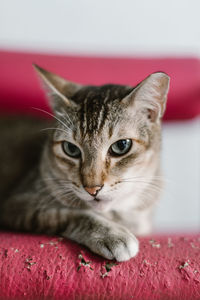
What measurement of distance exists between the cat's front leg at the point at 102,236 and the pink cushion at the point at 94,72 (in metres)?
0.76

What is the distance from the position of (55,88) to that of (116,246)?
53 centimetres

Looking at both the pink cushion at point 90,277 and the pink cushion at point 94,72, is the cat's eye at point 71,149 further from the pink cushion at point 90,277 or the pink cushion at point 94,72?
the pink cushion at point 94,72

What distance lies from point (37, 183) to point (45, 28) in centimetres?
103

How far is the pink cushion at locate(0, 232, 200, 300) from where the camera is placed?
2.45 ft

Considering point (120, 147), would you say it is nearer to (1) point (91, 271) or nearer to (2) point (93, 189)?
(2) point (93, 189)

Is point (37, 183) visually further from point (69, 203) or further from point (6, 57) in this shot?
point (6, 57)

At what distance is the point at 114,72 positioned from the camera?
1.48 meters

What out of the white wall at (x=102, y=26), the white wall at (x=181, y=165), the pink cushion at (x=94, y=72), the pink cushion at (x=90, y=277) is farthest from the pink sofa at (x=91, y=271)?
the white wall at (x=102, y=26)

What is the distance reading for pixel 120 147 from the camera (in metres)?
0.92

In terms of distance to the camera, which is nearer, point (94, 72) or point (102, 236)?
point (102, 236)

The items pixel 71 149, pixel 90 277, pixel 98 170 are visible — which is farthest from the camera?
pixel 71 149

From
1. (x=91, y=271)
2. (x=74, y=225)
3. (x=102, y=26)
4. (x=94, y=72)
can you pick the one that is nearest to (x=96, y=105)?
(x=74, y=225)

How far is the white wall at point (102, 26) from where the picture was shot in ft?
5.58

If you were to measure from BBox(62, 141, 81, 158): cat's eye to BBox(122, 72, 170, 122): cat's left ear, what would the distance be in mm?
209
